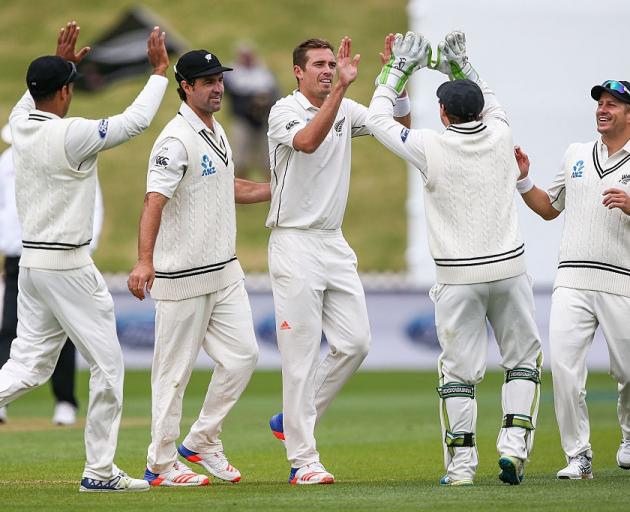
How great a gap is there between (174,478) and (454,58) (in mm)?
2751

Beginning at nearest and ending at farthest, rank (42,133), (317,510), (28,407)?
1. (317,510)
2. (42,133)
3. (28,407)

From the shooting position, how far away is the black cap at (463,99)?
7207mm

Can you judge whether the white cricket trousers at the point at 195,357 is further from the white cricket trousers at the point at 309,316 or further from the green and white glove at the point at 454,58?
the green and white glove at the point at 454,58

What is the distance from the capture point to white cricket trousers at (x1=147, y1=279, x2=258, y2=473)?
7.56 m

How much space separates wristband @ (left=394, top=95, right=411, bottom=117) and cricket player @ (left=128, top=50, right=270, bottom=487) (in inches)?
40.1

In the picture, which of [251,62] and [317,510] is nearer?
[317,510]

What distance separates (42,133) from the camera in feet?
23.2

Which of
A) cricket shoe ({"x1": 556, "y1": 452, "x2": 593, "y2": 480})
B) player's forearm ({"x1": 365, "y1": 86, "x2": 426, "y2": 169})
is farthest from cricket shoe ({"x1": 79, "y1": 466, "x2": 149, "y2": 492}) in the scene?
cricket shoe ({"x1": 556, "y1": 452, "x2": 593, "y2": 480})

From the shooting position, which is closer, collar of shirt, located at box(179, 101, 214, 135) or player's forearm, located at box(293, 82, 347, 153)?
player's forearm, located at box(293, 82, 347, 153)

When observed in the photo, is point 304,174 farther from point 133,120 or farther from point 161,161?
point 133,120

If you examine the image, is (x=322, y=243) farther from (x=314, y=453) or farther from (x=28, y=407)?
(x=28, y=407)

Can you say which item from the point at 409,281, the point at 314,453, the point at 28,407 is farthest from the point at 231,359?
the point at 409,281

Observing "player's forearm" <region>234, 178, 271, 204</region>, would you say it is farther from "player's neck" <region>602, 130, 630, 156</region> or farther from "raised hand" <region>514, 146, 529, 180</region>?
"player's neck" <region>602, 130, 630, 156</region>

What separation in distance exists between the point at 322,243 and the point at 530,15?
11516mm
